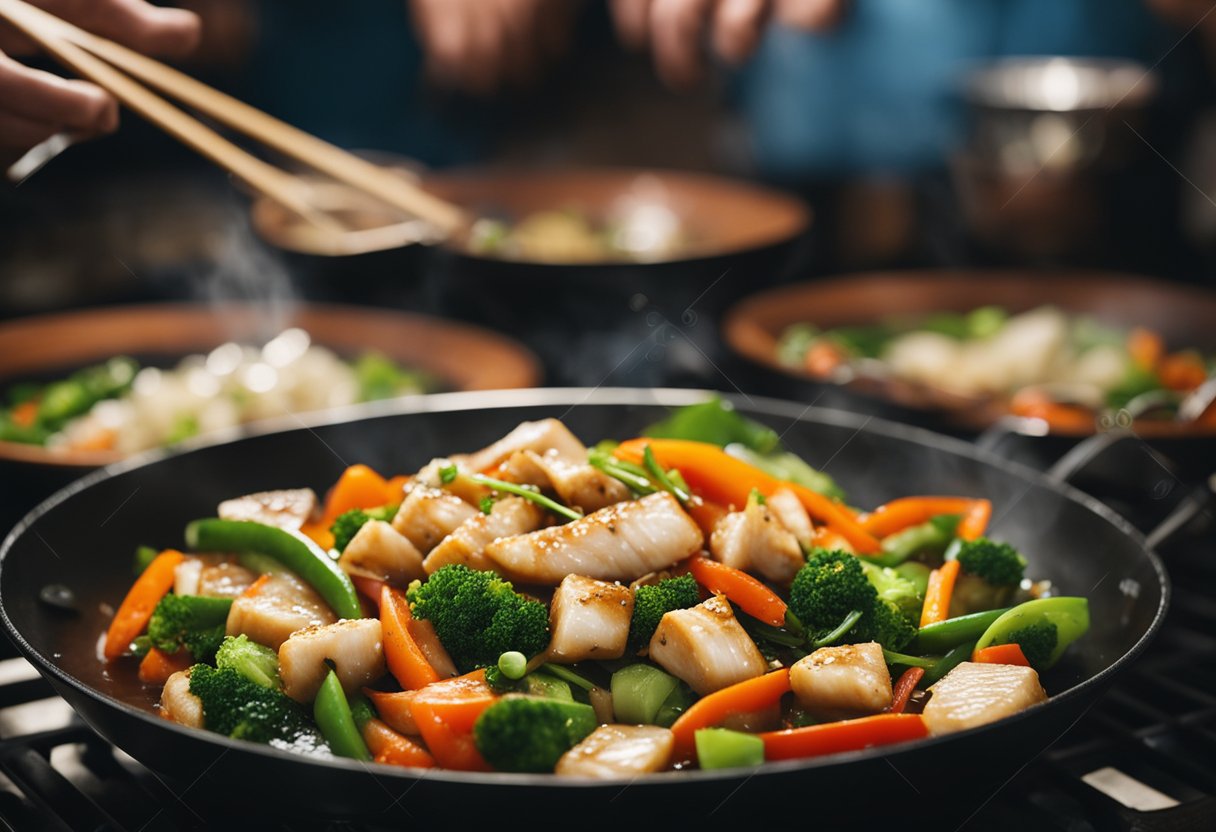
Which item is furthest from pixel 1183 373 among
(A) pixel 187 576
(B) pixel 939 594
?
(A) pixel 187 576

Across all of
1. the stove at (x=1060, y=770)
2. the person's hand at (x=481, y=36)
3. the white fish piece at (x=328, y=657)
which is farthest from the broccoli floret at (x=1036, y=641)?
the person's hand at (x=481, y=36)

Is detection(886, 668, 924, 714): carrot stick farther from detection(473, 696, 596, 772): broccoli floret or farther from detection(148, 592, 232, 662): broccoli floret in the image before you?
detection(148, 592, 232, 662): broccoli floret

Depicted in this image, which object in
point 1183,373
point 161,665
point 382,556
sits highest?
point 1183,373

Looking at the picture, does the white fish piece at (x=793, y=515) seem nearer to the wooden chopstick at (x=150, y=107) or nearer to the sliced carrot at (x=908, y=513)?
the sliced carrot at (x=908, y=513)

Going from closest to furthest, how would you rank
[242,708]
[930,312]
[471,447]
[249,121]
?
[242,708]
[249,121]
[471,447]
[930,312]

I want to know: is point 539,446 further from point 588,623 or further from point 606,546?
point 588,623

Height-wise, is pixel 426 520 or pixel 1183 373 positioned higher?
pixel 1183 373

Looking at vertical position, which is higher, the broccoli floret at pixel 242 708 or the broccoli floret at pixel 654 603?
the broccoli floret at pixel 654 603
